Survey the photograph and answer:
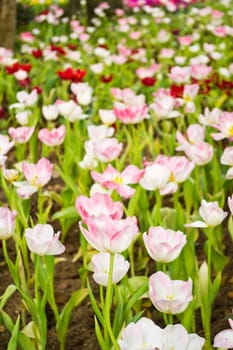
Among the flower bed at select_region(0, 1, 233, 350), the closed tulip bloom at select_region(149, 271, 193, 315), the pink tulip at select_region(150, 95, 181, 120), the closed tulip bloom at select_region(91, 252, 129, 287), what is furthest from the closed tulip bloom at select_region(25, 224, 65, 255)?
the pink tulip at select_region(150, 95, 181, 120)

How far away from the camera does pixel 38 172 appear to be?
1.88 meters

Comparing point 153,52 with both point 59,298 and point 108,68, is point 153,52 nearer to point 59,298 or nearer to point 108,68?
point 108,68

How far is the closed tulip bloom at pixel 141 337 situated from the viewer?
1064 millimetres

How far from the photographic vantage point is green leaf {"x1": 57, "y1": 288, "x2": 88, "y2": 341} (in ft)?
5.36

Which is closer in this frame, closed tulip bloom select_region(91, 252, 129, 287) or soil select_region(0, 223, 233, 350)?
closed tulip bloom select_region(91, 252, 129, 287)

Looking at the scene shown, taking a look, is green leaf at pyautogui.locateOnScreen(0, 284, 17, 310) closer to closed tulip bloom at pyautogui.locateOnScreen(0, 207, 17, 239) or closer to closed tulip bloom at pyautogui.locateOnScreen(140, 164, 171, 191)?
closed tulip bloom at pyautogui.locateOnScreen(0, 207, 17, 239)

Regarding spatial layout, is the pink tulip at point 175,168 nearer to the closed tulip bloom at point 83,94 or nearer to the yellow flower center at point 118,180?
the yellow flower center at point 118,180

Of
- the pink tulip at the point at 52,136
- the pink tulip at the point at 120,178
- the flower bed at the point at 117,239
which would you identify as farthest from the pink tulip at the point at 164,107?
the pink tulip at the point at 120,178

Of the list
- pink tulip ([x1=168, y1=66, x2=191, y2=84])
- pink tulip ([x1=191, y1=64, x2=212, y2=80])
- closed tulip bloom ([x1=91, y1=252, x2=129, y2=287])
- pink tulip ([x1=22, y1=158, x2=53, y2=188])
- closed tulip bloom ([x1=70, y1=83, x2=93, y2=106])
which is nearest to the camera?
closed tulip bloom ([x1=91, y1=252, x2=129, y2=287])

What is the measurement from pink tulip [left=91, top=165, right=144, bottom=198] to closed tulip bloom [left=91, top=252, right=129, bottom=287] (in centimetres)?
41

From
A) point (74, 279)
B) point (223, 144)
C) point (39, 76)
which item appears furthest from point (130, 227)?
point (39, 76)

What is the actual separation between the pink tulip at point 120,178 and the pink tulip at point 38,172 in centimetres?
15

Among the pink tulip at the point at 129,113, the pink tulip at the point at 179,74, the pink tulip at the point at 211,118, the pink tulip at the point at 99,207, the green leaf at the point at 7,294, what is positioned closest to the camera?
the pink tulip at the point at 99,207

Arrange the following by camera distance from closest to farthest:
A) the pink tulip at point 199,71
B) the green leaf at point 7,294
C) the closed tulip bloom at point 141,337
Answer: the closed tulip bloom at point 141,337
the green leaf at point 7,294
the pink tulip at point 199,71
